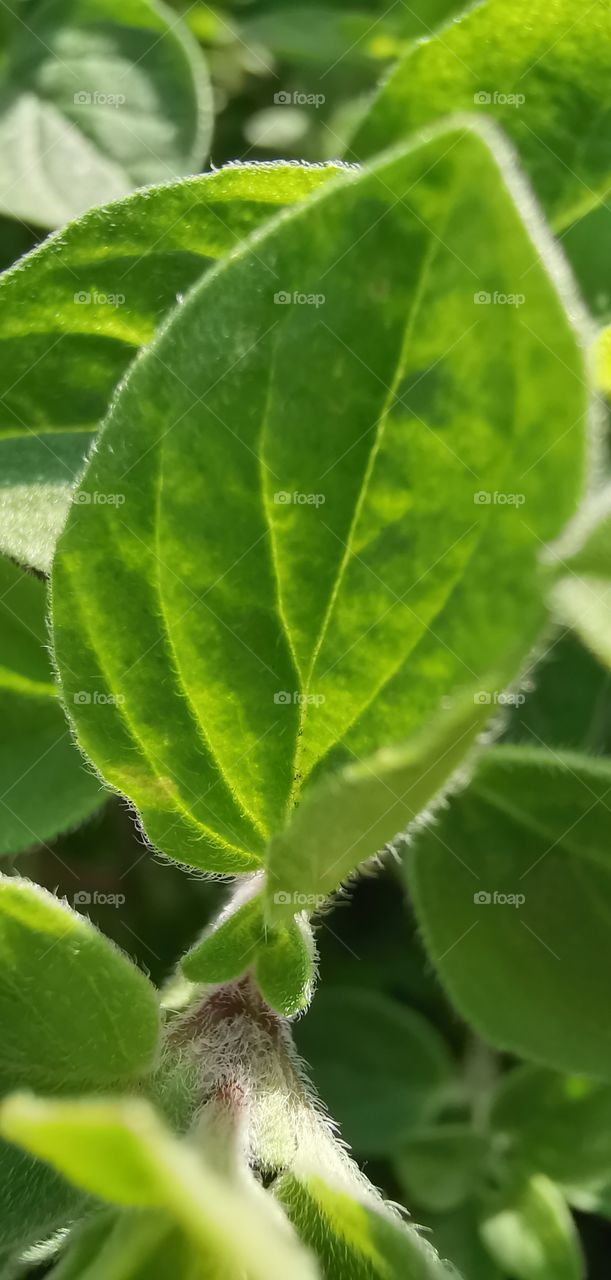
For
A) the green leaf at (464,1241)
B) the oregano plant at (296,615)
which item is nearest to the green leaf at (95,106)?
the oregano plant at (296,615)

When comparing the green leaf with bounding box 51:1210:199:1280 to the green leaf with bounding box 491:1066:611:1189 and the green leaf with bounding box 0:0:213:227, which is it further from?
the green leaf with bounding box 0:0:213:227

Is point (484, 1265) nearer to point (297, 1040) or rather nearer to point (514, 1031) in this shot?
point (297, 1040)

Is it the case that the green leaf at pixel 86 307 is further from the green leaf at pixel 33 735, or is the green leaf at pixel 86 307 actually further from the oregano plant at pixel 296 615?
the green leaf at pixel 33 735

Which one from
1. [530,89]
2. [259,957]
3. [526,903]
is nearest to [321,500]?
[259,957]

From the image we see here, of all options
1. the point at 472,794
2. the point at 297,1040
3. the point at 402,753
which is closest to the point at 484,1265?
the point at 297,1040

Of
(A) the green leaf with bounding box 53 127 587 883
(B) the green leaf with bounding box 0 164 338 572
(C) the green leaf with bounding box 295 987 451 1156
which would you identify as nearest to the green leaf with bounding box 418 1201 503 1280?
(C) the green leaf with bounding box 295 987 451 1156

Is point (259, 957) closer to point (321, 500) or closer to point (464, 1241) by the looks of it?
point (321, 500)

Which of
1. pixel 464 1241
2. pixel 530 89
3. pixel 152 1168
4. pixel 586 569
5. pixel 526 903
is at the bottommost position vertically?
pixel 464 1241
